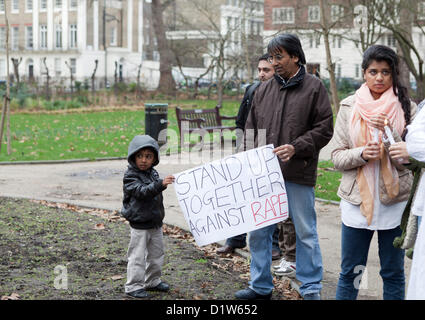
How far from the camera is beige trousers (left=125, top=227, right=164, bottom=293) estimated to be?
5344mm

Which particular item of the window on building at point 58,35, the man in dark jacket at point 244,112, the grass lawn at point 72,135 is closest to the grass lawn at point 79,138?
the grass lawn at point 72,135

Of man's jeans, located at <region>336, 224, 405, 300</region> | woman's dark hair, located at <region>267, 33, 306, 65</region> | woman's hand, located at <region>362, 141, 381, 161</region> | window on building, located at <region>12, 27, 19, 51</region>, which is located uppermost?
window on building, located at <region>12, 27, 19, 51</region>

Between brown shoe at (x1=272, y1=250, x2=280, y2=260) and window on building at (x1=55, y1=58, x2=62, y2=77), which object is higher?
window on building at (x1=55, y1=58, x2=62, y2=77)

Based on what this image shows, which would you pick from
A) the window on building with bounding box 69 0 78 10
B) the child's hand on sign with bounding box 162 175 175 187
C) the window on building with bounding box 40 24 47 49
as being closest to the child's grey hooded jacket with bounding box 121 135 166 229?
the child's hand on sign with bounding box 162 175 175 187

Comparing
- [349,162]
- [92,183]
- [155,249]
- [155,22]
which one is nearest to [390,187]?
[349,162]

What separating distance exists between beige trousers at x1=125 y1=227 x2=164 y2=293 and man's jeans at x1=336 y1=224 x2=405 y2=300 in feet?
5.16

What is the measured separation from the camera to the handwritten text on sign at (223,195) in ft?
17.3

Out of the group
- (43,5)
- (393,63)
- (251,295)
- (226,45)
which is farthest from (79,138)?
(43,5)

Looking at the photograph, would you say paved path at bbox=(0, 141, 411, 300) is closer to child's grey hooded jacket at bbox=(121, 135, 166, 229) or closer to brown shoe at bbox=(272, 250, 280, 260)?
brown shoe at bbox=(272, 250, 280, 260)

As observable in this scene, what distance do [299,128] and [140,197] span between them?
53.3 inches

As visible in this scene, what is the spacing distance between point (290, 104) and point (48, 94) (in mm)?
31120

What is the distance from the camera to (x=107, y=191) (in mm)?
10859

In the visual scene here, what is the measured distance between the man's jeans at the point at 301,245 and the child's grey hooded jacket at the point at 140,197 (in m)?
0.81
